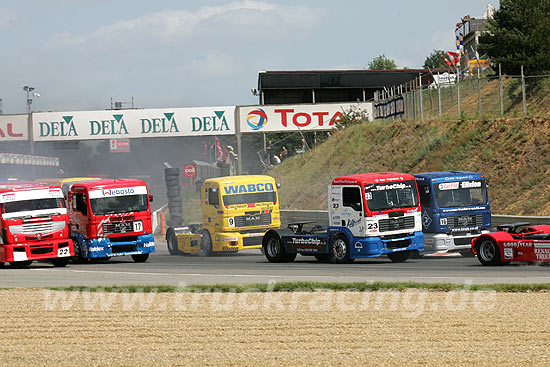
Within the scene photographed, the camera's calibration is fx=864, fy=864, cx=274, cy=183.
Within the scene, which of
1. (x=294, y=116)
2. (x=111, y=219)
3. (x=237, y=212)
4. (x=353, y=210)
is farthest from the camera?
(x=294, y=116)

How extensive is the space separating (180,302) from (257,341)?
4.27 meters

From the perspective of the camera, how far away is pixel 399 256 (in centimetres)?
2420

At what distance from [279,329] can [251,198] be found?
16206 millimetres

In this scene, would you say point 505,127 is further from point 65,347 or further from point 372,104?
point 65,347

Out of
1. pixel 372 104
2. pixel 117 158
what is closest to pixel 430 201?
pixel 372 104

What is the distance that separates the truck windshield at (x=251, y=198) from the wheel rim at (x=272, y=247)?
10.8 ft

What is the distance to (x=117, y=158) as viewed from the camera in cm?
14600

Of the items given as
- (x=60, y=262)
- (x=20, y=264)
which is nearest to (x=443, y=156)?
(x=60, y=262)

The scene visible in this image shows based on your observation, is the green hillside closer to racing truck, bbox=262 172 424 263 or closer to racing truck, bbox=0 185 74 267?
racing truck, bbox=262 172 424 263

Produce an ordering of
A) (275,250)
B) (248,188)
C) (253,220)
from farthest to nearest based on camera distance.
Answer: (248,188)
(253,220)
(275,250)

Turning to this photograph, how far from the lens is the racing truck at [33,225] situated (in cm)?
2552

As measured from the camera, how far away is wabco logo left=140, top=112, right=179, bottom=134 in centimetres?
6253

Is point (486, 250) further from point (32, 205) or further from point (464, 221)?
point (32, 205)

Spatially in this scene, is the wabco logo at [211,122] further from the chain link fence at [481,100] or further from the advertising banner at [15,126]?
the advertising banner at [15,126]
